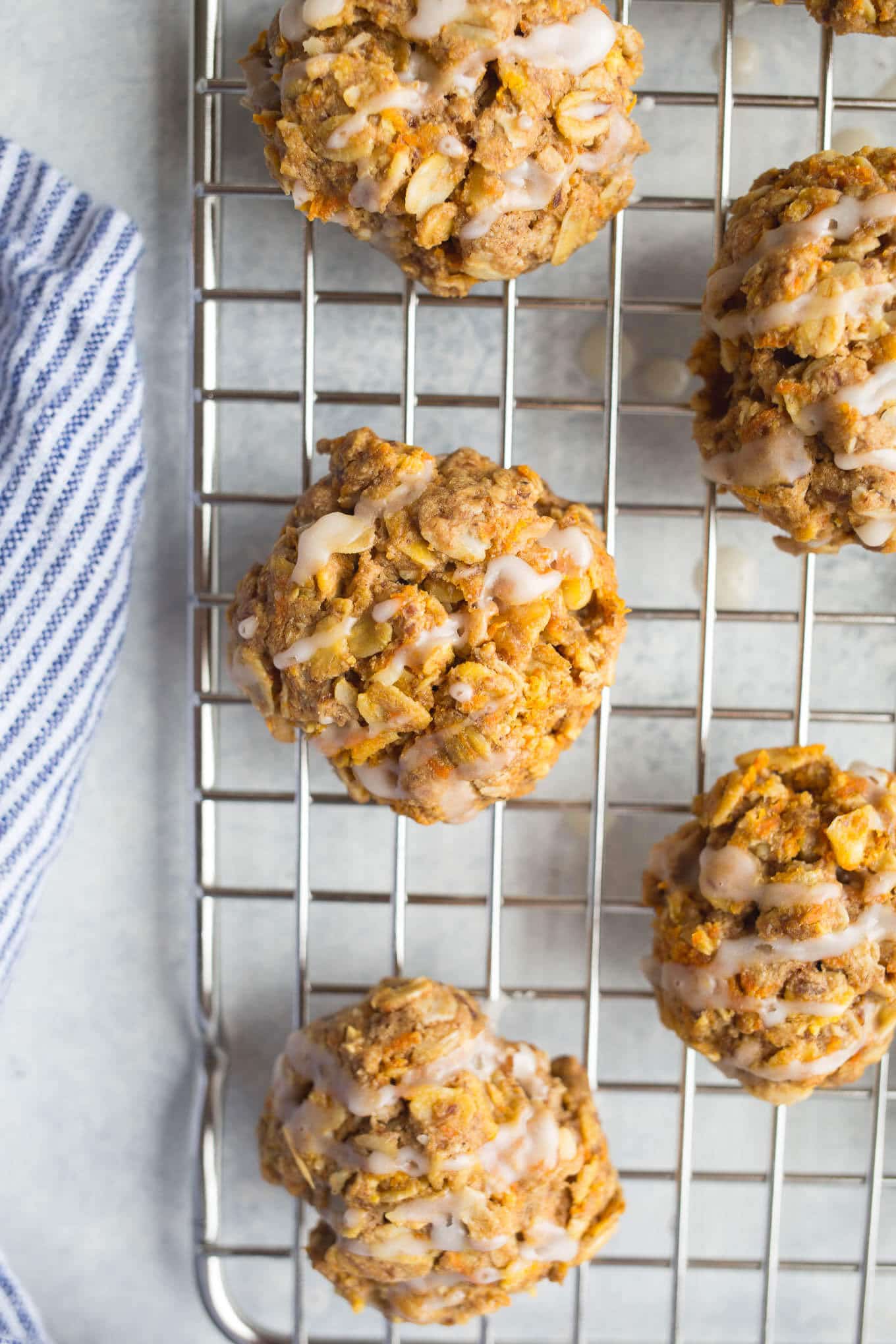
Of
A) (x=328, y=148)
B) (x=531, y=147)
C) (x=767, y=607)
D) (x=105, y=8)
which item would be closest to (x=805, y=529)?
(x=767, y=607)

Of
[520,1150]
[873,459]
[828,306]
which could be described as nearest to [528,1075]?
[520,1150]

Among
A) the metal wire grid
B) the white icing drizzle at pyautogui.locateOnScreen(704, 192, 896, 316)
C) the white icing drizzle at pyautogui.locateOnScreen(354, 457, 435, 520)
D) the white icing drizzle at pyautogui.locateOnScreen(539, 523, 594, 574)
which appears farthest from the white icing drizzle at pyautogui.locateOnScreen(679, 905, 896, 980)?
the white icing drizzle at pyautogui.locateOnScreen(704, 192, 896, 316)

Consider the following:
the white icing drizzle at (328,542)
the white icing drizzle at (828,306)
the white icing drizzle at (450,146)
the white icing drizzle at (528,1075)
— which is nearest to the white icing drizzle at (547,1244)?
the white icing drizzle at (528,1075)

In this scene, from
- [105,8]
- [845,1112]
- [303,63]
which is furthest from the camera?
[845,1112]

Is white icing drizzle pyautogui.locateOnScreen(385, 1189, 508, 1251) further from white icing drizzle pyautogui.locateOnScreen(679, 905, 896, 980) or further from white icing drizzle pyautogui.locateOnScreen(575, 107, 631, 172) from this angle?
white icing drizzle pyautogui.locateOnScreen(575, 107, 631, 172)

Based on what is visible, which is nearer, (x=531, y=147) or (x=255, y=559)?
(x=531, y=147)

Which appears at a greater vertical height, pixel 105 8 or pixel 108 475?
pixel 105 8

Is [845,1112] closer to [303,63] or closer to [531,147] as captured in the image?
[531,147]
